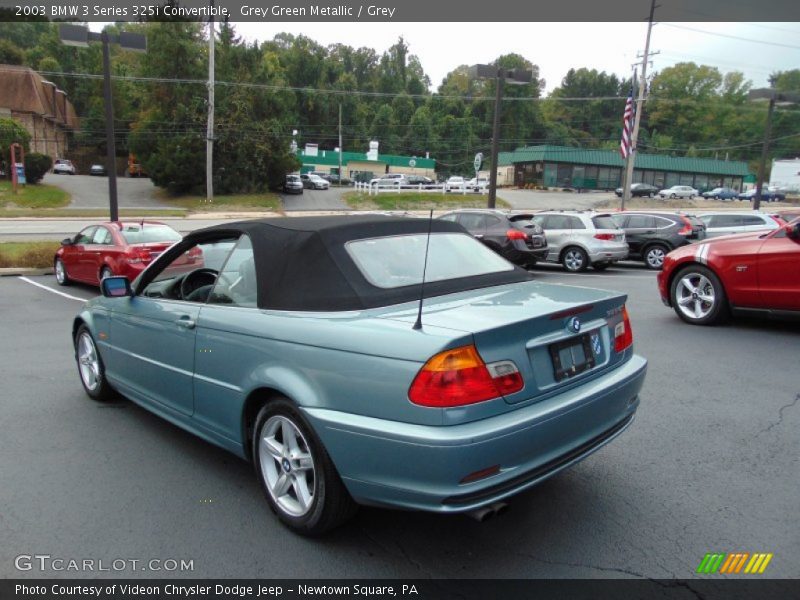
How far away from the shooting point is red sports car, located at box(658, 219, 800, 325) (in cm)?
717

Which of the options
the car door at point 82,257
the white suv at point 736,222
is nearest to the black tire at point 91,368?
the car door at point 82,257

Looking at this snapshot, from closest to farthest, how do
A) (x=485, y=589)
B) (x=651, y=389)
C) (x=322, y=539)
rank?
(x=485, y=589) → (x=322, y=539) → (x=651, y=389)

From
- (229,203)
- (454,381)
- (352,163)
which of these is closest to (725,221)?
(454,381)

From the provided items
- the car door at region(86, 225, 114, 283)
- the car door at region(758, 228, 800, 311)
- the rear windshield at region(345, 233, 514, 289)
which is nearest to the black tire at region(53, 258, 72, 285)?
the car door at region(86, 225, 114, 283)

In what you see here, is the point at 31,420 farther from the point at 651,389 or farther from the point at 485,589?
the point at 651,389

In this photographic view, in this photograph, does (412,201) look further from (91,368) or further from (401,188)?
(91,368)

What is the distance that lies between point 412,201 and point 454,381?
144ft

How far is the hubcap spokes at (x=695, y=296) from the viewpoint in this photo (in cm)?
800

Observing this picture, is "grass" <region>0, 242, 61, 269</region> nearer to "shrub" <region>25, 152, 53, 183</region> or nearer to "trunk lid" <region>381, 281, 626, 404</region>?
"trunk lid" <region>381, 281, 626, 404</region>

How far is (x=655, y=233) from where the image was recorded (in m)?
16.3

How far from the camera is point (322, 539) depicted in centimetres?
299

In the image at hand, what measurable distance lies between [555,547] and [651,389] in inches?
115

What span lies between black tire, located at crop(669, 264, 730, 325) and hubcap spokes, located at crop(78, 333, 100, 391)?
730 cm

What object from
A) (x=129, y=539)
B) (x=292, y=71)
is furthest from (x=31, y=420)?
(x=292, y=71)
